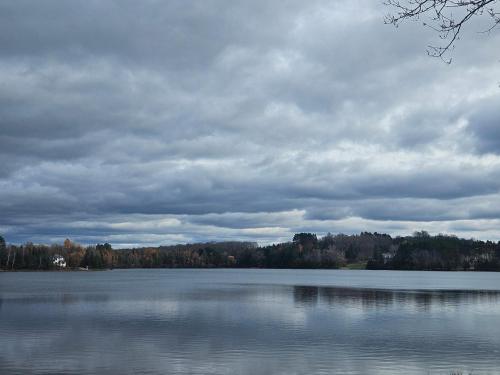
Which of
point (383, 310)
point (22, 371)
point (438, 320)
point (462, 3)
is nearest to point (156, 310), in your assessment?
point (383, 310)

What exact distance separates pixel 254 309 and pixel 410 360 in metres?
25.1

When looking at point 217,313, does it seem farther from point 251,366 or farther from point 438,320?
point 251,366

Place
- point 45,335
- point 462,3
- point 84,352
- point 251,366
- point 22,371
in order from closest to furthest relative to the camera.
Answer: point 462,3 → point 22,371 → point 251,366 → point 84,352 → point 45,335

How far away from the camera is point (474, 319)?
144ft

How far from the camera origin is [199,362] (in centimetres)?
2634

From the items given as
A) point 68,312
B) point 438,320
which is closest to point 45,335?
point 68,312

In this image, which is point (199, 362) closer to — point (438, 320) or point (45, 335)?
point (45, 335)

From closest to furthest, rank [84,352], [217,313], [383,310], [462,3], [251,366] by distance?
[462,3], [251,366], [84,352], [217,313], [383,310]

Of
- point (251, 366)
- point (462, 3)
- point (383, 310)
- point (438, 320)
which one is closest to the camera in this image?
point (462, 3)

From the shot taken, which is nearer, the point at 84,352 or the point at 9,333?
the point at 84,352

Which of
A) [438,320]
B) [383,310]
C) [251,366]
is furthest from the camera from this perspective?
[383,310]

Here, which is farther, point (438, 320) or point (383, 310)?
point (383, 310)

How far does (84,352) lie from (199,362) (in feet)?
19.7

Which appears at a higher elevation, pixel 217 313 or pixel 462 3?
pixel 462 3
